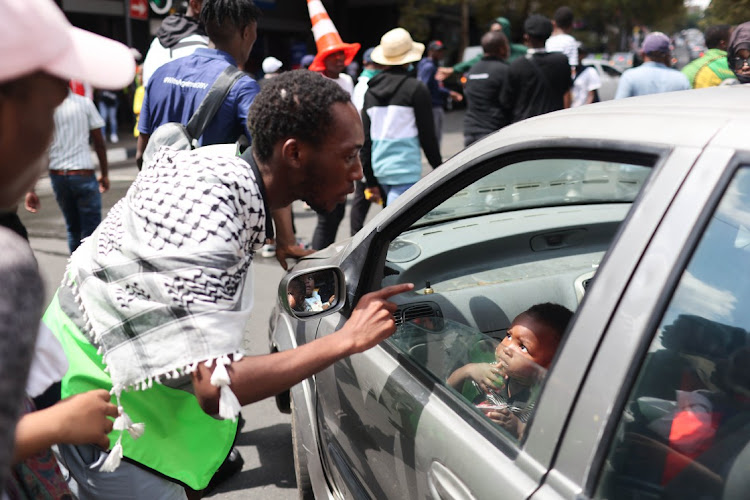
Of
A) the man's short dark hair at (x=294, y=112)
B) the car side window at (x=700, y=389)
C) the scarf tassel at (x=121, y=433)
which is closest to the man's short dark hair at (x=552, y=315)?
the car side window at (x=700, y=389)

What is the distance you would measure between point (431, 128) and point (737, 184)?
13.1ft

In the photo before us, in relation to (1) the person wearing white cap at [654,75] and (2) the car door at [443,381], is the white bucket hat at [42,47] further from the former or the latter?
(1) the person wearing white cap at [654,75]

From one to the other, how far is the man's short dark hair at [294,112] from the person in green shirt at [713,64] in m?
4.59

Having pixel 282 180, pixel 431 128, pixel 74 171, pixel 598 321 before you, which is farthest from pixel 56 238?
pixel 598 321

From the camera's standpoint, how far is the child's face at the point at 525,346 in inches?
68.7

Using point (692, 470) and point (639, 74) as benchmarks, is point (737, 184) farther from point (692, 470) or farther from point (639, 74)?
point (639, 74)

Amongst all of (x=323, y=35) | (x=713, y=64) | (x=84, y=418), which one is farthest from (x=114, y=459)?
(x=713, y=64)

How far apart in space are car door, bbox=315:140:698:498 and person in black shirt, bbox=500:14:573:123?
325cm

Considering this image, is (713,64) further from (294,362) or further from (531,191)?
(294,362)

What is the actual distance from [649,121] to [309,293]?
1184mm

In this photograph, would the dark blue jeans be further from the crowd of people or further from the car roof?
the car roof

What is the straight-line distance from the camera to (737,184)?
120 cm

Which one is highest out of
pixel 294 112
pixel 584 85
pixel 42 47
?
pixel 42 47

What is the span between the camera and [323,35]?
538 cm
